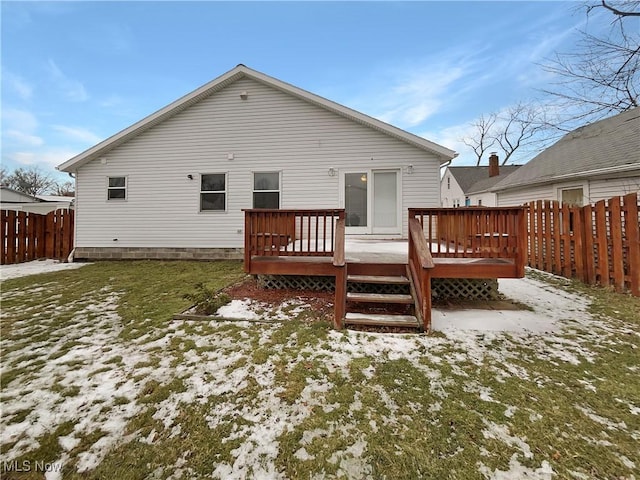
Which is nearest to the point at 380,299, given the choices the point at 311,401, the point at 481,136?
the point at 311,401

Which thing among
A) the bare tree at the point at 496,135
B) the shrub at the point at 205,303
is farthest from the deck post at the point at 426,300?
the bare tree at the point at 496,135

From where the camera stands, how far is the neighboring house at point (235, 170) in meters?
8.46

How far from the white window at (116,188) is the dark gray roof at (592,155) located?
52.1 ft

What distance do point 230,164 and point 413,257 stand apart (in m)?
7.06

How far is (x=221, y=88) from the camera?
364 inches

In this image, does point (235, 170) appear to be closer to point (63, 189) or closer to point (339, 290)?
point (339, 290)

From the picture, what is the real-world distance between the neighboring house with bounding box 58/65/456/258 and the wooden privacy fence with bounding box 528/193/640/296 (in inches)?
112

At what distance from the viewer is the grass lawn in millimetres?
1747

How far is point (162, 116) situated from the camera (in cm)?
922

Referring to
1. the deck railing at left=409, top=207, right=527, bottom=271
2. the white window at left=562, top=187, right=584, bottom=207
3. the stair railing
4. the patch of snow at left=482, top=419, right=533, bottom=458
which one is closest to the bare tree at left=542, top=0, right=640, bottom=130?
the white window at left=562, top=187, right=584, bottom=207

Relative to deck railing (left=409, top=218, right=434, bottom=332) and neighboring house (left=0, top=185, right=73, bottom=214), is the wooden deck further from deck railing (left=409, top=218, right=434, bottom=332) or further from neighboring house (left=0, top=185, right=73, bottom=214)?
neighboring house (left=0, top=185, right=73, bottom=214)

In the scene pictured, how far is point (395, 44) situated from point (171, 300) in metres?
14.4

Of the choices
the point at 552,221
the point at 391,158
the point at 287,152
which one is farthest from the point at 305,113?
the point at 552,221

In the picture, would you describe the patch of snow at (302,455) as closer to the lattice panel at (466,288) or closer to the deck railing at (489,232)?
the deck railing at (489,232)
